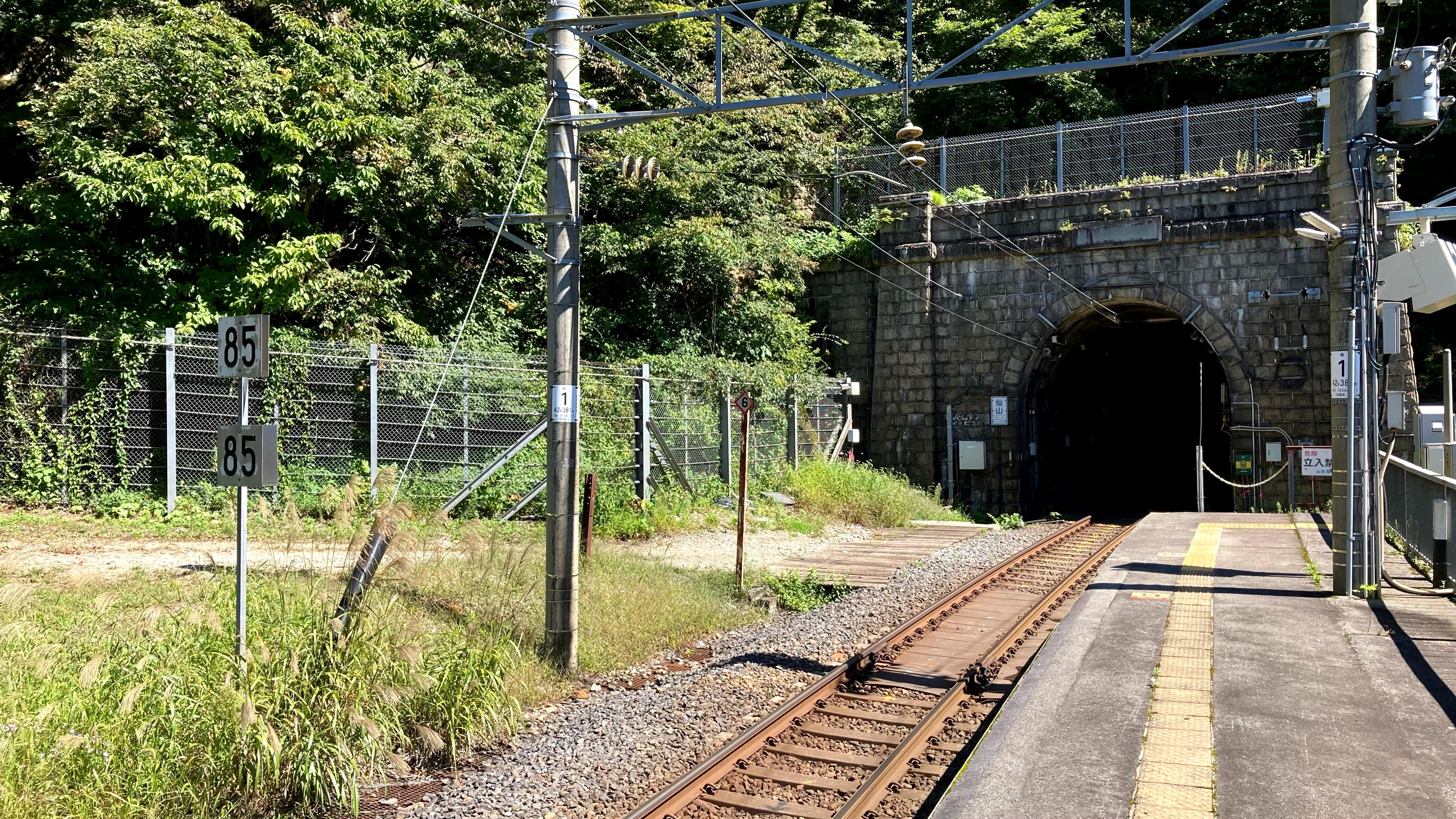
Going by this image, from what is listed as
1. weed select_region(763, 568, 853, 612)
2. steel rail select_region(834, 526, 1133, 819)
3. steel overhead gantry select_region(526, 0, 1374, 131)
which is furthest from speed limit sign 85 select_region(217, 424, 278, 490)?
weed select_region(763, 568, 853, 612)

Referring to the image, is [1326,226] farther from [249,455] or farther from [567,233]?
[249,455]

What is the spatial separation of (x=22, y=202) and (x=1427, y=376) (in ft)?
101

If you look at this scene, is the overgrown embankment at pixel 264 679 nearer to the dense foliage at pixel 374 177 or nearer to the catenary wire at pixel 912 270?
the dense foliage at pixel 374 177

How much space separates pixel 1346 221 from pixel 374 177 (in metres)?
13.1

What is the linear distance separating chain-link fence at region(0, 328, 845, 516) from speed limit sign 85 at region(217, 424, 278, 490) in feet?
14.4

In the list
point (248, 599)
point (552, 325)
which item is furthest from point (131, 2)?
point (248, 599)

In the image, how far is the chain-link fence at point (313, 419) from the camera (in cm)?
1247

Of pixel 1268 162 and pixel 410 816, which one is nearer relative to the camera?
pixel 410 816

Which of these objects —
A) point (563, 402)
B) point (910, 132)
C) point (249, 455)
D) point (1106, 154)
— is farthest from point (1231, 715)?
point (1106, 154)

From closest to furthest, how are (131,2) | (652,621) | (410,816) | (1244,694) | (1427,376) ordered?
1. (410,816)
2. (1244,694)
3. (652,621)
4. (131,2)
5. (1427,376)

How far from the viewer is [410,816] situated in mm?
5562

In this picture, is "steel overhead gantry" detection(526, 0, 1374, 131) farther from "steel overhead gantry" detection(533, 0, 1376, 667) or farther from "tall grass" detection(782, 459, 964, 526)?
→ "tall grass" detection(782, 459, 964, 526)

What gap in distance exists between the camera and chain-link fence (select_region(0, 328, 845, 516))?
1247 cm

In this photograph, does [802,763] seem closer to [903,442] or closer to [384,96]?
[384,96]
